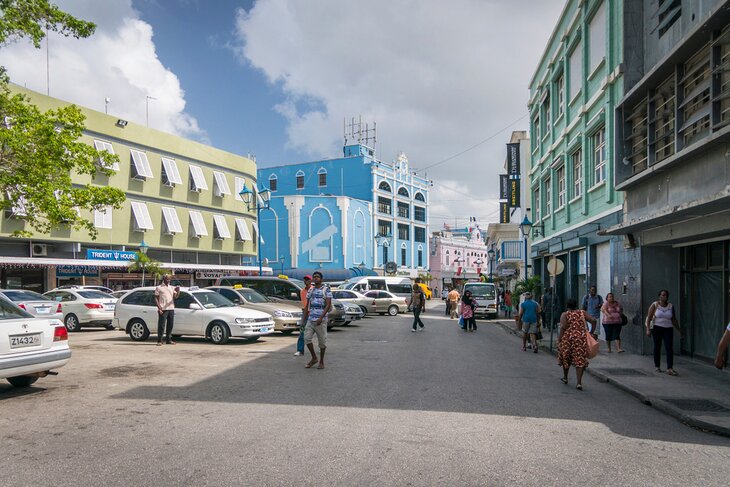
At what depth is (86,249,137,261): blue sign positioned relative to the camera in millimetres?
29531

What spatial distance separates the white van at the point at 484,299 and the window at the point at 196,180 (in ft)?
58.8

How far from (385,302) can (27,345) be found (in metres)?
24.8

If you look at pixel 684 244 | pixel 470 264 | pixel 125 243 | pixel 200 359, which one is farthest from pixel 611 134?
pixel 470 264

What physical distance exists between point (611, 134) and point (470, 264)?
79456 mm

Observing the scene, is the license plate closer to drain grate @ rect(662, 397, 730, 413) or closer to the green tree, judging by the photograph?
the green tree

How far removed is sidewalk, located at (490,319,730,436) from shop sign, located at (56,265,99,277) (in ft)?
83.2

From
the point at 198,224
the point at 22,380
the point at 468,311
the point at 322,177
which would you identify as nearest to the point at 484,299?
the point at 468,311

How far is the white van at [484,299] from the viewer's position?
30836 millimetres

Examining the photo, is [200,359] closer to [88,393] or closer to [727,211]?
[88,393]

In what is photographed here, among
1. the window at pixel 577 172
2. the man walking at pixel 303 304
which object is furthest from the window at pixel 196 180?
the man walking at pixel 303 304

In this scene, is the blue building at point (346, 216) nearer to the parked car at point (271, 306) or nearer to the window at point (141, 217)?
the window at point (141, 217)

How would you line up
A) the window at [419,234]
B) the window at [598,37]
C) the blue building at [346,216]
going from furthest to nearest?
the window at [419,234]
the blue building at [346,216]
the window at [598,37]

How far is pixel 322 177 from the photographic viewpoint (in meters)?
63.3

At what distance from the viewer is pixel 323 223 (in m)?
57.3
